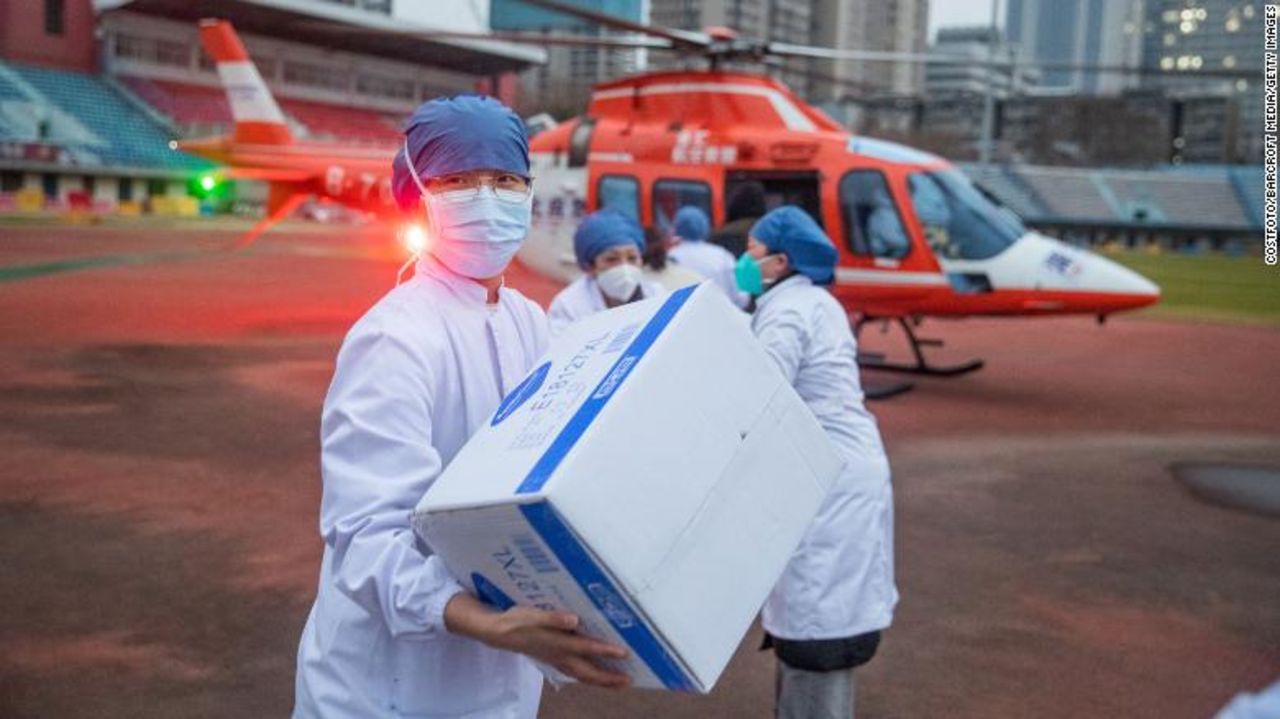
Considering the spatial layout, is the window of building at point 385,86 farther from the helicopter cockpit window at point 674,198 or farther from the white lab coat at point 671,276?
the white lab coat at point 671,276

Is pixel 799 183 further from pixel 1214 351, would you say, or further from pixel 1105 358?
pixel 1214 351

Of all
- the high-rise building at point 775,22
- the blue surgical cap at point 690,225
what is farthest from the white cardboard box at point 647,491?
the high-rise building at point 775,22

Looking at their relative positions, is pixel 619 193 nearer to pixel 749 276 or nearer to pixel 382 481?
pixel 749 276

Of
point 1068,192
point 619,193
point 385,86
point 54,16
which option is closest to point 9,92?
point 54,16

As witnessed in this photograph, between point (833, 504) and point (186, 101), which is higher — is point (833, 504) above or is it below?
below

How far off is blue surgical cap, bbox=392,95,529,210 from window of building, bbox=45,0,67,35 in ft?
80.5

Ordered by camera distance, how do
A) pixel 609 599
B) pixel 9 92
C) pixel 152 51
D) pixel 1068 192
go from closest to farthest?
pixel 609 599
pixel 9 92
pixel 152 51
pixel 1068 192

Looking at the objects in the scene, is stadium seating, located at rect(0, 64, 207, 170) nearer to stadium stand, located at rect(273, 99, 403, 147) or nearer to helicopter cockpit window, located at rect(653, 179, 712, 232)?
stadium stand, located at rect(273, 99, 403, 147)

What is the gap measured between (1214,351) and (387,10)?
21.2 metres

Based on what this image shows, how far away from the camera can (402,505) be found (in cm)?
181

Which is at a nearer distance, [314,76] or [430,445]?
[430,445]

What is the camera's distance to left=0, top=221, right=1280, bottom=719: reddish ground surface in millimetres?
4434

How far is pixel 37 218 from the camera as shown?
22.2 m

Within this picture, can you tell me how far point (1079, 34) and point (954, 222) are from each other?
153 metres
